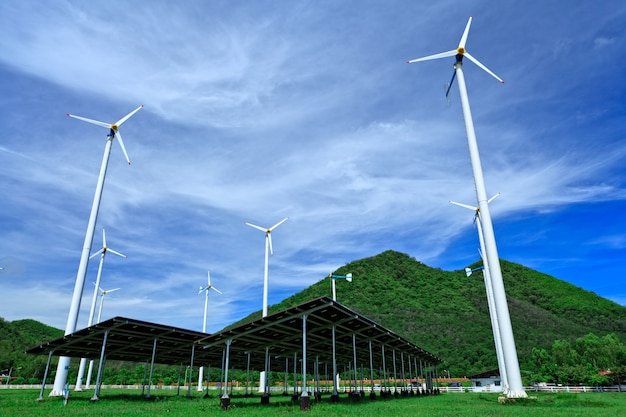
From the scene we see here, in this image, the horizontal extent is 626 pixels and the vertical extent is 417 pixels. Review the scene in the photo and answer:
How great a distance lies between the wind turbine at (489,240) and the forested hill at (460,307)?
76242 millimetres

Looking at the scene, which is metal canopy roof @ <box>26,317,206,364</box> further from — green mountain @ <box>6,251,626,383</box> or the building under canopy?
green mountain @ <box>6,251,626,383</box>

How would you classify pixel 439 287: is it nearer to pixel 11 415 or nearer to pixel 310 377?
pixel 310 377

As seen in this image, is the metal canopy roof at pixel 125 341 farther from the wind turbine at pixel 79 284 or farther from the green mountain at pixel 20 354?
the green mountain at pixel 20 354

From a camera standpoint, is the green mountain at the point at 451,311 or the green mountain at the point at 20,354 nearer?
the green mountain at the point at 20,354

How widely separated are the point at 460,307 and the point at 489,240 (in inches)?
4764

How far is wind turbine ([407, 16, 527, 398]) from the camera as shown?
26.0 meters

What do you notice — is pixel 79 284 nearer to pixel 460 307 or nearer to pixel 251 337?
pixel 251 337

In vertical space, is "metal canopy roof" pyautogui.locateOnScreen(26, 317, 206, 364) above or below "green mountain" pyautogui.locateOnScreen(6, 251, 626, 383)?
below

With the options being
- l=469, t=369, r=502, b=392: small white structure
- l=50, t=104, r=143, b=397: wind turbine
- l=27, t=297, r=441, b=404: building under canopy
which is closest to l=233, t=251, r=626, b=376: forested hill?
l=469, t=369, r=502, b=392: small white structure

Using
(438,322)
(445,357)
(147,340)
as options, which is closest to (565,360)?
(445,357)

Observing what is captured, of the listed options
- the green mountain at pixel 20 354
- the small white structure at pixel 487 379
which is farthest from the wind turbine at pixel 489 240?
the green mountain at pixel 20 354

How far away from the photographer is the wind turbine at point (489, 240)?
26047 millimetres

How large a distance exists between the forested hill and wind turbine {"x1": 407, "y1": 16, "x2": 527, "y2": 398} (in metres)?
76.2

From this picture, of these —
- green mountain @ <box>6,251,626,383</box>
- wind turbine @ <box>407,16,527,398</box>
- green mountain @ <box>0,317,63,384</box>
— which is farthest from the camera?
green mountain @ <box>6,251,626,383</box>
